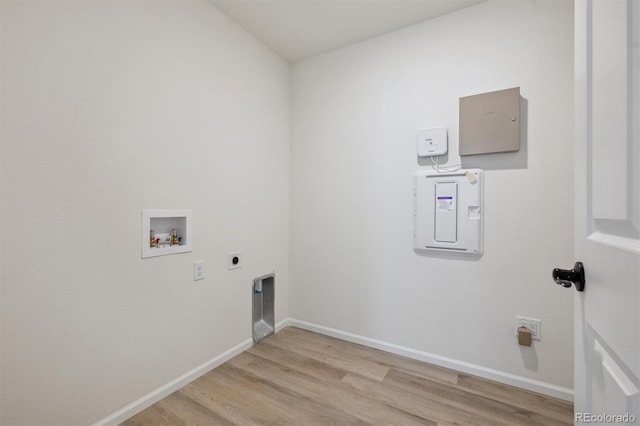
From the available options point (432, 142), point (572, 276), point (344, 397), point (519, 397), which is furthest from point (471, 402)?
point (432, 142)

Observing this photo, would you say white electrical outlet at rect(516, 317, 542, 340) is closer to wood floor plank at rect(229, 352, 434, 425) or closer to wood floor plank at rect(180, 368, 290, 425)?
wood floor plank at rect(229, 352, 434, 425)

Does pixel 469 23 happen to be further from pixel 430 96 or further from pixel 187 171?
pixel 187 171

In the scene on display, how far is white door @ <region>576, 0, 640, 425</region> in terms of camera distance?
454 mm

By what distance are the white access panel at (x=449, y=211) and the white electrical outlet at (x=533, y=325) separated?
0.46 m

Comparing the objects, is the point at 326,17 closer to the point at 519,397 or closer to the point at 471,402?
the point at 471,402

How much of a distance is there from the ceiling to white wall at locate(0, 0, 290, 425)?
0.53 ft

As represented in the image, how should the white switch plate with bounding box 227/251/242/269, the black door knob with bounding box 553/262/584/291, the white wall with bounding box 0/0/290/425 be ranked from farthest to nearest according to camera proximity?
the white switch plate with bounding box 227/251/242/269, the white wall with bounding box 0/0/290/425, the black door knob with bounding box 553/262/584/291

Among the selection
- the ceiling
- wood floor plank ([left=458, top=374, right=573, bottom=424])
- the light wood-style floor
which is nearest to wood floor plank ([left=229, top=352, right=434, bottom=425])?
the light wood-style floor

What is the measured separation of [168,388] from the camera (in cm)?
159

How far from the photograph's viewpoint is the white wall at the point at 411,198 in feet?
5.20

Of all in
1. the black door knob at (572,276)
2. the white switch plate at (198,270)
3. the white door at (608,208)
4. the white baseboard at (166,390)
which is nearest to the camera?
the white door at (608,208)

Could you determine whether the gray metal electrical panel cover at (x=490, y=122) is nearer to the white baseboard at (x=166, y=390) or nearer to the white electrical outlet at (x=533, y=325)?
the white electrical outlet at (x=533, y=325)

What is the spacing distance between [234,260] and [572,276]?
1861 mm

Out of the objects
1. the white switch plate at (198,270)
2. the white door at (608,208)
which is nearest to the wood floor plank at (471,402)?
the white door at (608,208)
